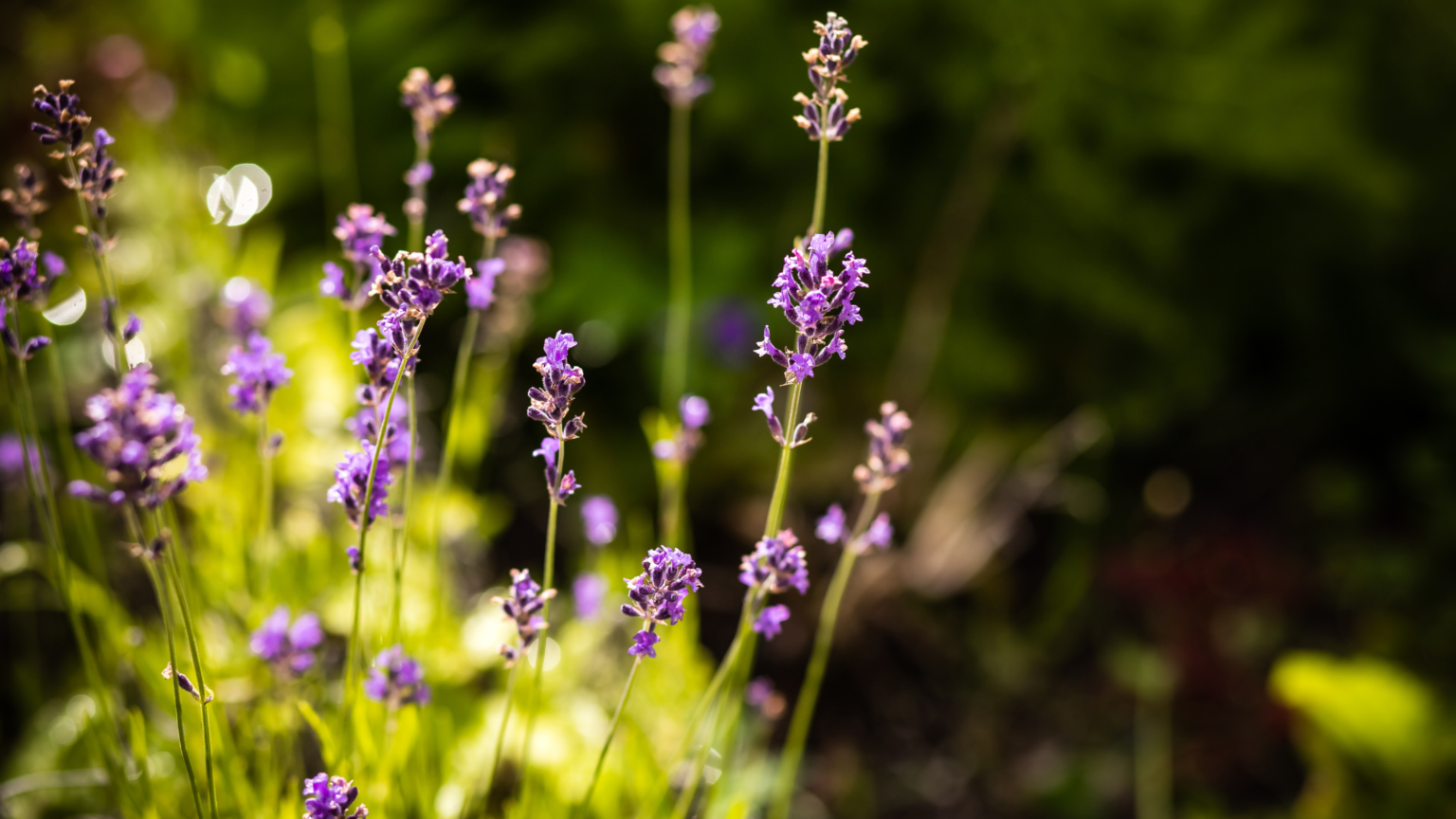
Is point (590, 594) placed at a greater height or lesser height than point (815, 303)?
greater

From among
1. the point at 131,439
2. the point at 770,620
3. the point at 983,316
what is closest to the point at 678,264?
the point at 770,620

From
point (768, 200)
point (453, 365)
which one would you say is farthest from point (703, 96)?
point (453, 365)

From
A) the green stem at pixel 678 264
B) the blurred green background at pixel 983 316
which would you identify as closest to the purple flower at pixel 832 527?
the green stem at pixel 678 264

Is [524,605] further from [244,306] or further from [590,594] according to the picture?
[244,306]

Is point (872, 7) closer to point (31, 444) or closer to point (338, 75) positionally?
point (338, 75)

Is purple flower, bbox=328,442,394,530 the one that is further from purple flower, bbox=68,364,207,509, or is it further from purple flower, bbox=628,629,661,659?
purple flower, bbox=628,629,661,659
